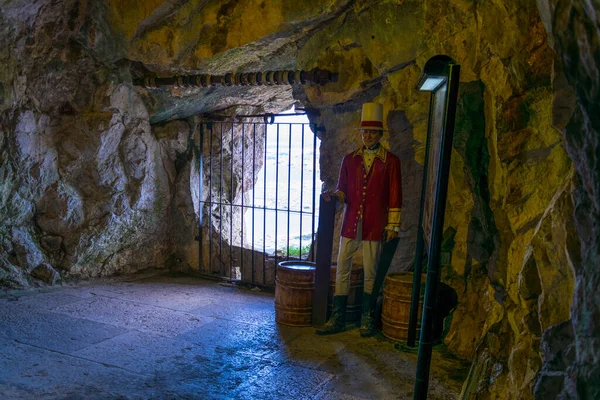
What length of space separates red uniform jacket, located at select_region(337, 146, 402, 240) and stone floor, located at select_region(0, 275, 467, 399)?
98 cm

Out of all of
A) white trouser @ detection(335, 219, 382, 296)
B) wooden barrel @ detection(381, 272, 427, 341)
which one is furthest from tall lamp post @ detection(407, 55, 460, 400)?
white trouser @ detection(335, 219, 382, 296)

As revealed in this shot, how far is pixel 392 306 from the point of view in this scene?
486 cm

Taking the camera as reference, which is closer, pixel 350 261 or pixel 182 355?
pixel 182 355

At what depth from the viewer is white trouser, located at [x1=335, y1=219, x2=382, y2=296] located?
5066 mm

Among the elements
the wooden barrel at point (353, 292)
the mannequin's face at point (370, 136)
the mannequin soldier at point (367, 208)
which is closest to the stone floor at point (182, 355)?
the wooden barrel at point (353, 292)

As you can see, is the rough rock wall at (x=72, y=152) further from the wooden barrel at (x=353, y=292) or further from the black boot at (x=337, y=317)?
the black boot at (x=337, y=317)

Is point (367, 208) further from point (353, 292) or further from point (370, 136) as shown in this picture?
point (353, 292)

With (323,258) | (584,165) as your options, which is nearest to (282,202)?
(323,258)

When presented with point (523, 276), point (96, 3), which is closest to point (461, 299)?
point (523, 276)

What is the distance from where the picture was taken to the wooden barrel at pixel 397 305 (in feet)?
15.7

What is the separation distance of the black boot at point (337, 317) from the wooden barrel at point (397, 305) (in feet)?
1.35

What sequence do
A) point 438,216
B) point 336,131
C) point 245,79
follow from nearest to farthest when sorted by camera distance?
point 438,216, point 245,79, point 336,131

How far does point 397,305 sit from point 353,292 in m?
0.63

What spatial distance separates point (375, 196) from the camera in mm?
5023
